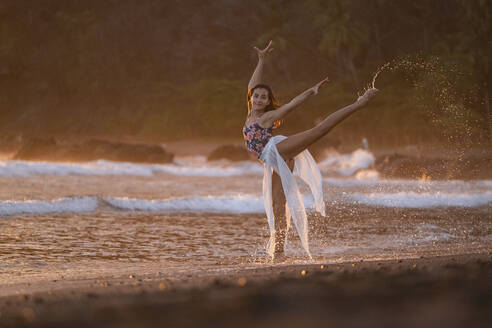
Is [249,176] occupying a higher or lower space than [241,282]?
higher

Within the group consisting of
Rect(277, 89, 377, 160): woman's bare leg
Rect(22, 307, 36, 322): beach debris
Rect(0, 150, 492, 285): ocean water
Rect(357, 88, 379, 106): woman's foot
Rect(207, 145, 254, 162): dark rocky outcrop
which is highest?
Rect(207, 145, 254, 162): dark rocky outcrop

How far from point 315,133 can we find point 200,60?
Result: 186 ft

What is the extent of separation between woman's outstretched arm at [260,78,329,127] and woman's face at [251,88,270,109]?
0.13 m

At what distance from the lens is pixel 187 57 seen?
6250cm

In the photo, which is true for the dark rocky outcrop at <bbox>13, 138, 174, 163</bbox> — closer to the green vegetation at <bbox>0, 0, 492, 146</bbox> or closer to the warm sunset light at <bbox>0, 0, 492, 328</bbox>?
the warm sunset light at <bbox>0, 0, 492, 328</bbox>

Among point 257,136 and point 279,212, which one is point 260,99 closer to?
point 257,136

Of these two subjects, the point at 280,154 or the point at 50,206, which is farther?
the point at 50,206

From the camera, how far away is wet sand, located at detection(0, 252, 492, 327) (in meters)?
2.87

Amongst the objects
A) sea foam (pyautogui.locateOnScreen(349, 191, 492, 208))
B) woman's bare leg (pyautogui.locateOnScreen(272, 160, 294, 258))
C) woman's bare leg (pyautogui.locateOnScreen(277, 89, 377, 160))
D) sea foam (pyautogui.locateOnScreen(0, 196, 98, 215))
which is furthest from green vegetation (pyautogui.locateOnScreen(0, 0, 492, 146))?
woman's bare leg (pyautogui.locateOnScreen(277, 89, 377, 160))

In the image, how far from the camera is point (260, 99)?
6.56 metres

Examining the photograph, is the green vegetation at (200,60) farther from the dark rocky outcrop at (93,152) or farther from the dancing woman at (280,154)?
the dancing woman at (280,154)

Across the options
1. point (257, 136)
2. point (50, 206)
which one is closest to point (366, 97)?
point (257, 136)

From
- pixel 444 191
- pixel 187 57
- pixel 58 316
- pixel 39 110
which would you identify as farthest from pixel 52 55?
pixel 58 316

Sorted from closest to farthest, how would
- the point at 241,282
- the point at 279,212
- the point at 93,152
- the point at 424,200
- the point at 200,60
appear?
the point at 241,282
the point at 279,212
the point at 424,200
the point at 93,152
the point at 200,60
